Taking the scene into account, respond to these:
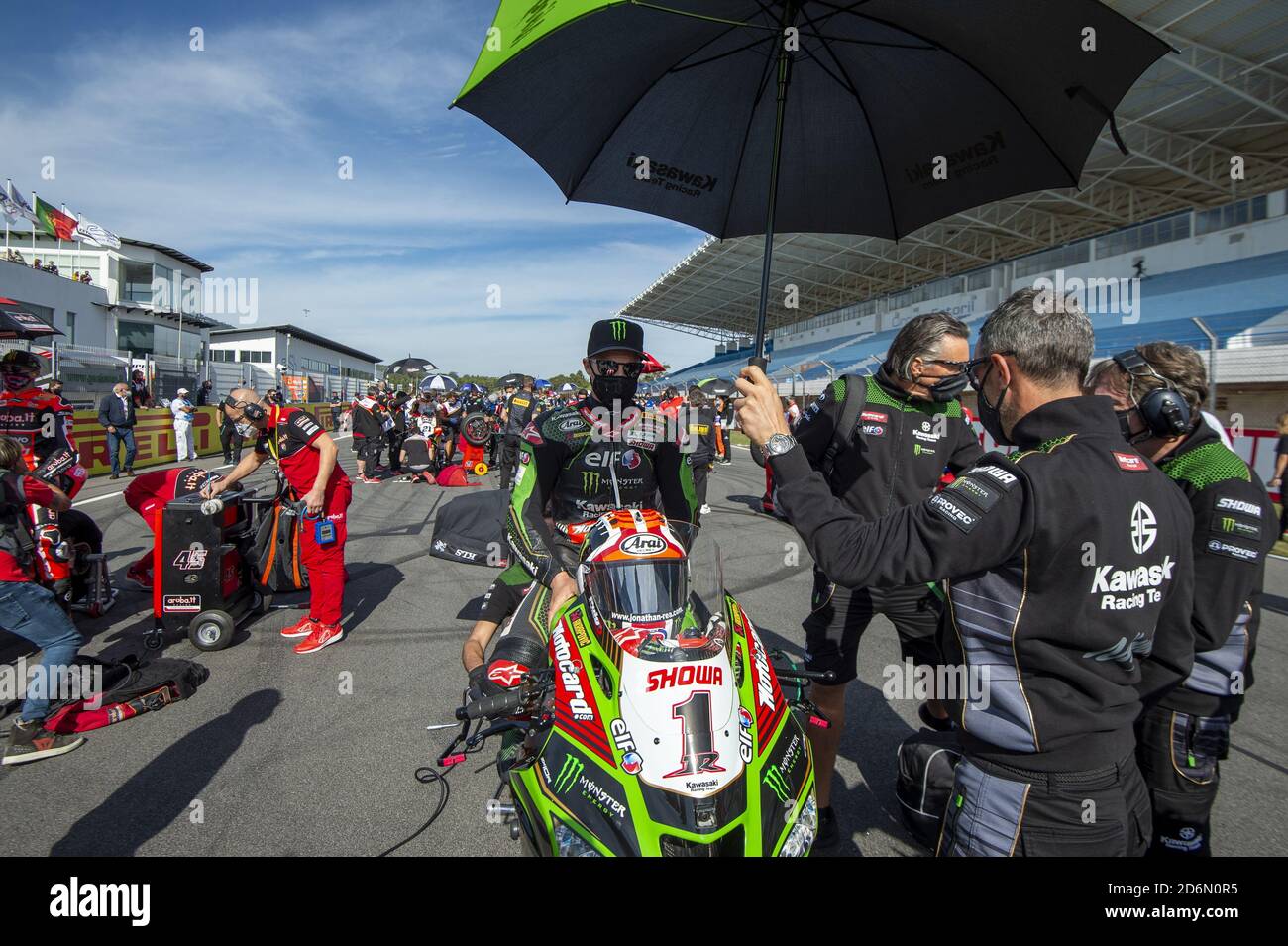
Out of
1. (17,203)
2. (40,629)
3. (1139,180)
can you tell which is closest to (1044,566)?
(40,629)

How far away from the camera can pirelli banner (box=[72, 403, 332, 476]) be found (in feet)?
45.3

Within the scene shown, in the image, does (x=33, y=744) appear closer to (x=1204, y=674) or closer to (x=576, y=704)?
(x=576, y=704)

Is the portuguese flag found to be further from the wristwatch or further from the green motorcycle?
the wristwatch

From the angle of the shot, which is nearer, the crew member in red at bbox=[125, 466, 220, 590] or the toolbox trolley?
the toolbox trolley

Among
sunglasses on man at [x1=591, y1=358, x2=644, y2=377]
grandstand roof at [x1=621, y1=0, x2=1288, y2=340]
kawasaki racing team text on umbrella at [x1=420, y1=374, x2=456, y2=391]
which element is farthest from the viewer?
kawasaki racing team text on umbrella at [x1=420, y1=374, x2=456, y2=391]

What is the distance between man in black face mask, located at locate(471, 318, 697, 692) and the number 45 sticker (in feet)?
4.54

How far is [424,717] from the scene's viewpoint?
13.2ft

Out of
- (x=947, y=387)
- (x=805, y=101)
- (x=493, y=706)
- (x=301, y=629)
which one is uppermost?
(x=805, y=101)

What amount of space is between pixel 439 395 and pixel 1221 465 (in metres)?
18.7

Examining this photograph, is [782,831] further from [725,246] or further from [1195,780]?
[725,246]

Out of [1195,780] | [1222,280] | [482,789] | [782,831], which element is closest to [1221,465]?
[1195,780]

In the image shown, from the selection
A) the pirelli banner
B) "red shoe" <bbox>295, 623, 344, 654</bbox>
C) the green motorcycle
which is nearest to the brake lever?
the green motorcycle

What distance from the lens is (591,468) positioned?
3.54 m

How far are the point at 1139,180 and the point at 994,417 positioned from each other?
94.6 ft
